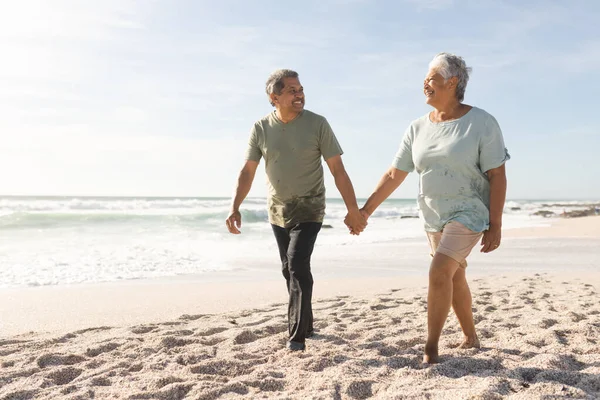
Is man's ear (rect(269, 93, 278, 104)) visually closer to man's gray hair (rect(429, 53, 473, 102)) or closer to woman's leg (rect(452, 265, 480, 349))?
man's gray hair (rect(429, 53, 473, 102))

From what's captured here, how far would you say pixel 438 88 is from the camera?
3.54 m

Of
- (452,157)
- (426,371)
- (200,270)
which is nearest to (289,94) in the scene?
(452,157)

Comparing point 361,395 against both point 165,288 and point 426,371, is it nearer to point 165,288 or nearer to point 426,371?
point 426,371

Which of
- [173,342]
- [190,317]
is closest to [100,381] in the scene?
[173,342]

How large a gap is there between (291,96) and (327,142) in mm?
446

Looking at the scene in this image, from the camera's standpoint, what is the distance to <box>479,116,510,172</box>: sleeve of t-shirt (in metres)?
3.36

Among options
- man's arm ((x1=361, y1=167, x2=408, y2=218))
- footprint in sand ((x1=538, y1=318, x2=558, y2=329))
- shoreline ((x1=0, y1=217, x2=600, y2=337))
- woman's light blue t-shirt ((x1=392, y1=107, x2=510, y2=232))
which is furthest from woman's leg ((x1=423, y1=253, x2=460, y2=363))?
shoreline ((x1=0, y1=217, x2=600, y2=337))

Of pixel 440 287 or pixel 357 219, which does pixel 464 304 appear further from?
pixel 357 219

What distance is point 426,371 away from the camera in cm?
346

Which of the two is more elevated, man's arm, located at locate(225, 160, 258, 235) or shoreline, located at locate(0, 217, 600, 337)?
man's arm, located at locate(225, 160, 258, 235)

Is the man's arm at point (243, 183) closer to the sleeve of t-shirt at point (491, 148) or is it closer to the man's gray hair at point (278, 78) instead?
the man's gray hair at point (278, 78)

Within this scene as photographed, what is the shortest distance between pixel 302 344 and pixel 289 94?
1897 mm

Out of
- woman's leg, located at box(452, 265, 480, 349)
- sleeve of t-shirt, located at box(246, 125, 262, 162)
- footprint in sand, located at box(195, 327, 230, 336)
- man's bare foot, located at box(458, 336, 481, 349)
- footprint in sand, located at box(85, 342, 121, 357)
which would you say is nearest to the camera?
woman's leg, located at box(452, 265, 480, 349)

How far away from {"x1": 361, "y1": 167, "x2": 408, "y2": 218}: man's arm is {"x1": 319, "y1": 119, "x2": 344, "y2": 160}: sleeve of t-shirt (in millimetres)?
417
